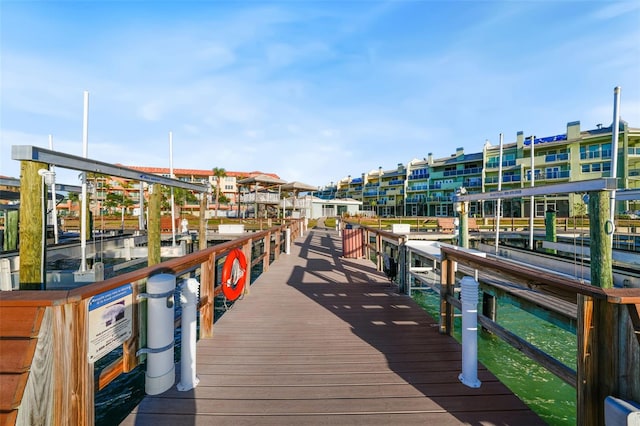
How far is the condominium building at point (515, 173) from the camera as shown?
3350 cm

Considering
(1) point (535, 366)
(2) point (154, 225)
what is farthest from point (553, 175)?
(2) point (154, 225)

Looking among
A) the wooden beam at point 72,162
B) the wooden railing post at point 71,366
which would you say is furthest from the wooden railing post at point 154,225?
the wooden railing post at point 71,366

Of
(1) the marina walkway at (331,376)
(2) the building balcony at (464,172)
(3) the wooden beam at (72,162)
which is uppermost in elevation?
(2) the building balcony at (464,172)

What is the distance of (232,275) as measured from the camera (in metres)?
4.44

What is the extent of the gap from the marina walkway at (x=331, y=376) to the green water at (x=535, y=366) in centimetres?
179

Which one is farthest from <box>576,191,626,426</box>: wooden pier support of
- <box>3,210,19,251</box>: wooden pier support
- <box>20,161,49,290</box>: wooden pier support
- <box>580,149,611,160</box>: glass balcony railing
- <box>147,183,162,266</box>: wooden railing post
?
<box>580,149,611,160</box>: glass balcony railing

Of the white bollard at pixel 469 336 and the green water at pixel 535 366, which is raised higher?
the white bollard at pixel 469 336

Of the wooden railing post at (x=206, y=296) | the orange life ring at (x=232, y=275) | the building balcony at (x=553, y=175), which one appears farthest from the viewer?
the building balcony at (x=553, y=175)

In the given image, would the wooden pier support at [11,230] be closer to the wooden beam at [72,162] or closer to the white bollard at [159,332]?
the wooden beam at [72,162]

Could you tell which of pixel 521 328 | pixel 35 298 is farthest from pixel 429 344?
pixel 521 328

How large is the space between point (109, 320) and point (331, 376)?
1958mm

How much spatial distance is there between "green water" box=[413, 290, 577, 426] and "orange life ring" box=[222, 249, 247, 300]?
Answer: 424 centimetres

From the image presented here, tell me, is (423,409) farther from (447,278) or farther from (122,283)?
(122,283)

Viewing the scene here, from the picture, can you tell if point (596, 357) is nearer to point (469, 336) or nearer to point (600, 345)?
point (600, 345)
